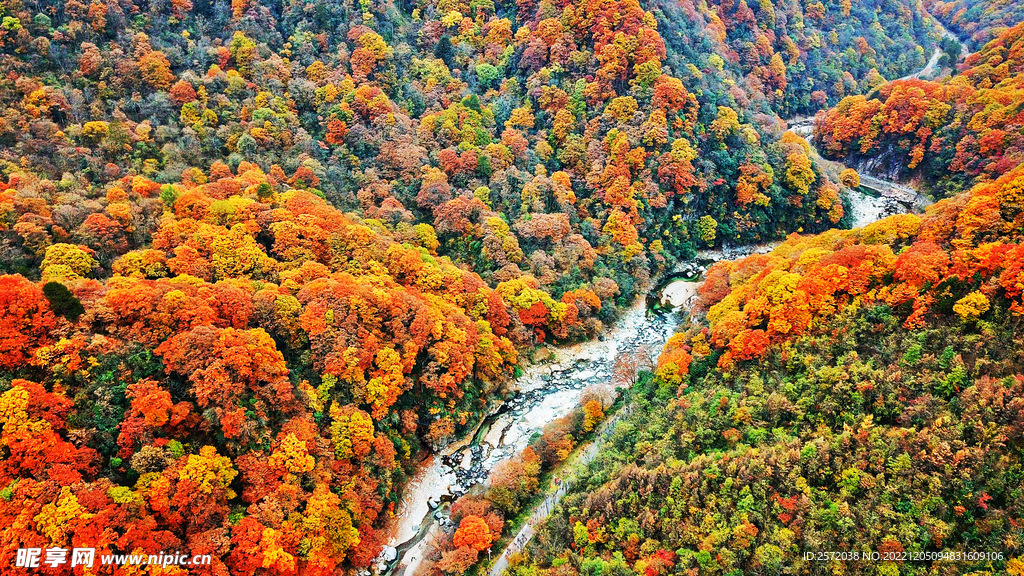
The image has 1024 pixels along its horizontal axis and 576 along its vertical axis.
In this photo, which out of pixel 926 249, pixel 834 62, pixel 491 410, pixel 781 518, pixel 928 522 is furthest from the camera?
pixel 834 62

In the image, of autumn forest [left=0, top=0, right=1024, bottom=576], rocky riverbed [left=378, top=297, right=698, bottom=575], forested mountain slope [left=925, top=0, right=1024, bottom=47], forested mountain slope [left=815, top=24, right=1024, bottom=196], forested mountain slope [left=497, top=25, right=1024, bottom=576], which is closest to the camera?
forested mountain slope [left=497, top=25, right=1024, bottom=576]

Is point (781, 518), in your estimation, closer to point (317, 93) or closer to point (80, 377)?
point (80, 377)

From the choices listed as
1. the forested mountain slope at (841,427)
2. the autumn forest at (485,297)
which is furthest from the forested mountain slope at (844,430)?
the autumn forest at (485,297)

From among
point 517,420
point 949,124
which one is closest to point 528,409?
point 517,420

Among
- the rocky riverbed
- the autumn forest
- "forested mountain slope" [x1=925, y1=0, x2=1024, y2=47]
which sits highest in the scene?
"forested mountain slope" [x1=925, y1=0, x2=1024, y2=47]

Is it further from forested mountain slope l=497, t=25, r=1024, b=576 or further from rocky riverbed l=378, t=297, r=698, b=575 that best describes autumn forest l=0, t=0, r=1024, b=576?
rocky riverbed l=378, t=297, r=698, b=575

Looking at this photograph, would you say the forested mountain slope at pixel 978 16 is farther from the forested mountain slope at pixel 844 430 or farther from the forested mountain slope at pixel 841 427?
the forested mountain slope at pixel 844 430

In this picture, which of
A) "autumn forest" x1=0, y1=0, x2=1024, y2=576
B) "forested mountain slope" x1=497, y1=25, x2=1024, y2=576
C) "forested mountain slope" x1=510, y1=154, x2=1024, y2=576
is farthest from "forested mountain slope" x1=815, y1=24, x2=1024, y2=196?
"forested mountain slope" x1=510, y1=154, x2=1024, y2=576

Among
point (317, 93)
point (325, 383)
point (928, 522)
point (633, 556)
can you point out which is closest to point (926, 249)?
point (928, 522)
